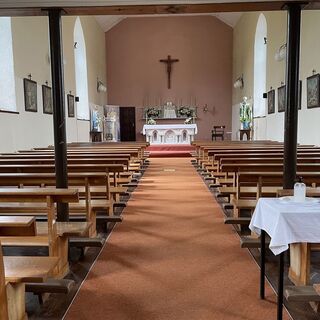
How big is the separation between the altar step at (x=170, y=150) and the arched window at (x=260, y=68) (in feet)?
9.20

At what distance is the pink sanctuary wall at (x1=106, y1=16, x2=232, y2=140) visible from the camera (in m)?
17.8

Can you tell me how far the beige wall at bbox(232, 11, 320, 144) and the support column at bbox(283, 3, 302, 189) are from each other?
479 cm

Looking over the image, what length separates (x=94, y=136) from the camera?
14.7m

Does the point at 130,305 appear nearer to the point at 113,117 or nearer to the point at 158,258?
the point at 158,258

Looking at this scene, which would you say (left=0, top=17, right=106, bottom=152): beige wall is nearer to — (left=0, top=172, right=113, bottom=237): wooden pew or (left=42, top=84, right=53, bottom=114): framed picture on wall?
(left=42, top=84, right=53, bottom=114): framed picture on wall

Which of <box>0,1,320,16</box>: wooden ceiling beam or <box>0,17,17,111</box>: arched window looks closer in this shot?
<box>0,1,320,16</box>: wooden ceiling beam

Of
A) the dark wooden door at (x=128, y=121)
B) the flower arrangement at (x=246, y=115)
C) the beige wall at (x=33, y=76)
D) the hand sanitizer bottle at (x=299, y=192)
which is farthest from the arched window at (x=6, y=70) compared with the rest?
the dark wooden door at (x=128, y=121)

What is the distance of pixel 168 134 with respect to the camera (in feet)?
46.5

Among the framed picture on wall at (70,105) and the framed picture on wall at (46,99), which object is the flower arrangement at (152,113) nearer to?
the framed picture on wall at (70,105)

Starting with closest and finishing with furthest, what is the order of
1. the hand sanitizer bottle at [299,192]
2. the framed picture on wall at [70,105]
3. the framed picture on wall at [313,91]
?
1. the hand sanitizer bottle at [299,192]
2. the framed picture on wall at [313,91]
3. the framed picture on wall at [70,105]

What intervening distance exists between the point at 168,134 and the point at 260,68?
13.3 ft

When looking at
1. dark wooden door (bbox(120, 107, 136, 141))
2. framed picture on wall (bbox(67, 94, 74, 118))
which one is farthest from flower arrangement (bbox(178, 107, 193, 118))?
framed picture on wall (bbox(67, 94, 74, 118))

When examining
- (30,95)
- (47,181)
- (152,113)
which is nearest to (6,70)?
(30,95)

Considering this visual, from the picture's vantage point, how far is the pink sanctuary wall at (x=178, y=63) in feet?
58.4
